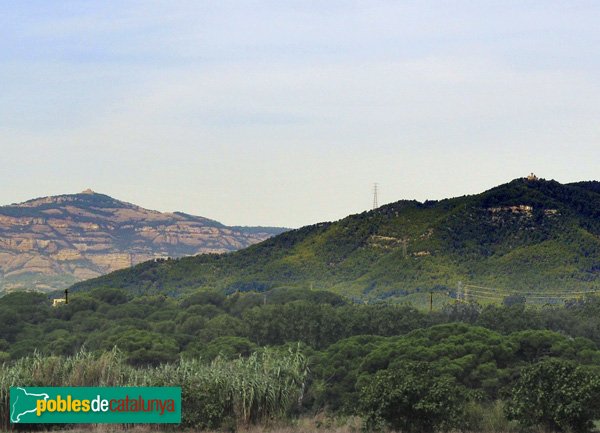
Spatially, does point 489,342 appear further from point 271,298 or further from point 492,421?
point 271,298

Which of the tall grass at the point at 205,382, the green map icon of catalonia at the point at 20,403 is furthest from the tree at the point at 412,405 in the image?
the green map icon of catalonia at the point at 20,403

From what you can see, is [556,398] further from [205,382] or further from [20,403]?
[20,403]

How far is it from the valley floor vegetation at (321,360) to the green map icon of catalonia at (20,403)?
1.76ft

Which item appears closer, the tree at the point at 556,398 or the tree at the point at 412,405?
the tree at the point at 556,398

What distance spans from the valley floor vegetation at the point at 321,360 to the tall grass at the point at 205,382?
0.06 m

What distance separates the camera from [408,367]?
121 ft

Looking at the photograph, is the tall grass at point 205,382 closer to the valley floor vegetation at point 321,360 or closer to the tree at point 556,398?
the valley floor vegetation at point 321,360

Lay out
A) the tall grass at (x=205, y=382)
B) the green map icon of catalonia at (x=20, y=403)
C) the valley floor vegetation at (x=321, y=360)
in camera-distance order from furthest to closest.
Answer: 1. the tall grass at (x=205, y=382)
2. the valley floor vegetation at (x=321, y=360)
3. the green map icon of catalonia at (x=20, y=403)

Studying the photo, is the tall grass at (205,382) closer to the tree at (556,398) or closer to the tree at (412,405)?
the tree at (412,405)

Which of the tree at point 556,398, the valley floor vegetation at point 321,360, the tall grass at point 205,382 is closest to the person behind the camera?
the tree at point 556,398

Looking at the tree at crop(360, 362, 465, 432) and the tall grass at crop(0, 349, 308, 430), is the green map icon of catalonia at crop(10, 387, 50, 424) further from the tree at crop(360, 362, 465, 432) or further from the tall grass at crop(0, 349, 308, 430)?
the tree at crop(360, 362, 465, 432)

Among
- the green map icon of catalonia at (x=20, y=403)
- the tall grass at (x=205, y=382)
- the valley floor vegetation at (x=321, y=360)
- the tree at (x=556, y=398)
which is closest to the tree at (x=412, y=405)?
the valley floor vegetation at (x=321, y=360)

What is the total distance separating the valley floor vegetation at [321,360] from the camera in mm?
35219

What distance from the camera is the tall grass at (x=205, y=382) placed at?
35594 mm
